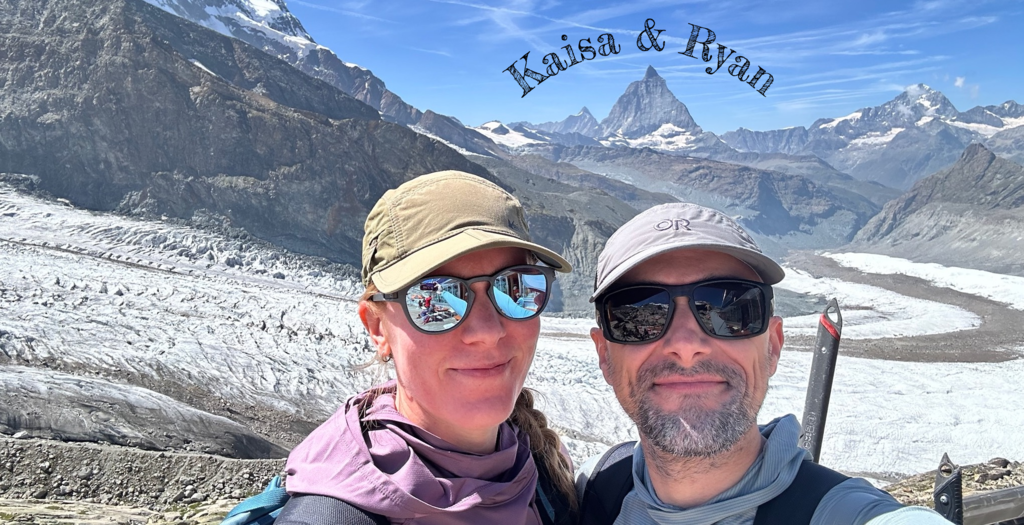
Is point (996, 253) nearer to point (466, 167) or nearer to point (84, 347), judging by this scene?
point (466, 167)

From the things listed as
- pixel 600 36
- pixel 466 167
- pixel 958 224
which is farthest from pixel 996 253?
pixel 600 36

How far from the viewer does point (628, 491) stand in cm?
267

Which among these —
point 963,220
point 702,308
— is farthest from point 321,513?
point 963,220

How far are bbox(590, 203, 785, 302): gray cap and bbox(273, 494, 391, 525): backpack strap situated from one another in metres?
1.24

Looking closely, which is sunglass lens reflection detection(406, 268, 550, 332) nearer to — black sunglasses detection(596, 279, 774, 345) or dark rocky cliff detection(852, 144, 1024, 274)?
black sunglasses detection(596, 279, 774, 345)

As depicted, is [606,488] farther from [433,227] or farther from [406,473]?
[433,227]

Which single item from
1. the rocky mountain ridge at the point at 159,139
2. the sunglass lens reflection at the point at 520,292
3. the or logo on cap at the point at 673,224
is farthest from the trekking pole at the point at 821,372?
the rocky mountain ridge at the point at 159,139

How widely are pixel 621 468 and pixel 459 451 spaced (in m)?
0.84

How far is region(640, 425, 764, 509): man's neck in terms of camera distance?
7.88 feet

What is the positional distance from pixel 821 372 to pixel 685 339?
7714 millimetres

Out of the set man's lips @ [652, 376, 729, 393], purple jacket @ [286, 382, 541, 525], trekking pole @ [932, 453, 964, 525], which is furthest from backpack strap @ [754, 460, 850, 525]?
trekking pole @ [932, 453, 964, 525]

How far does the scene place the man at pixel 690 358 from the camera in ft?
7.84

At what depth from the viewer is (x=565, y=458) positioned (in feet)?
10.0

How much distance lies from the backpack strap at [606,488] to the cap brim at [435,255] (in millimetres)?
1219
